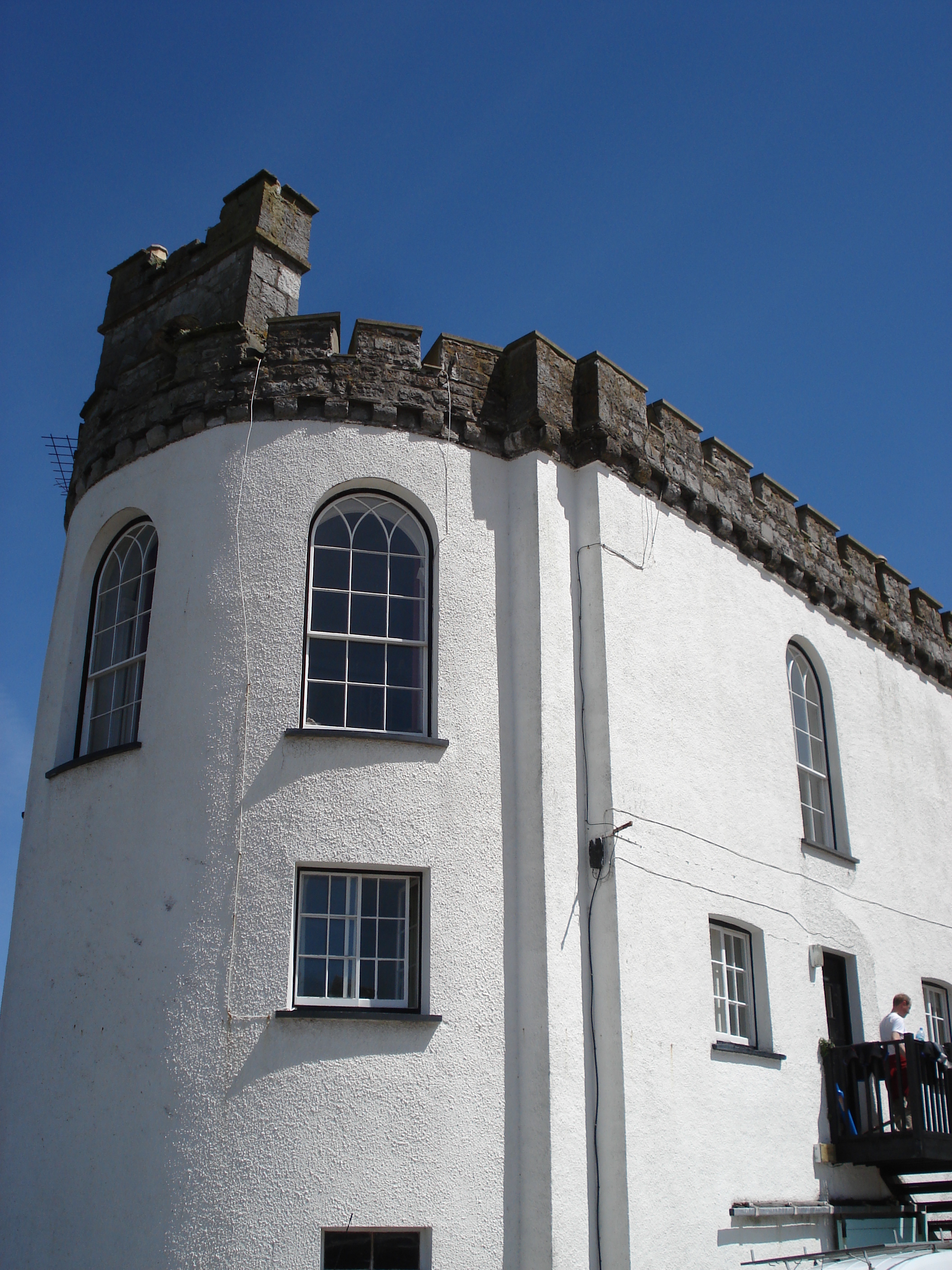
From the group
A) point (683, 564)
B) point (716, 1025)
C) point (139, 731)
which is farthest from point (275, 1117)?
point (683, 564)

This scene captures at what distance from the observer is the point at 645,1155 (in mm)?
10594

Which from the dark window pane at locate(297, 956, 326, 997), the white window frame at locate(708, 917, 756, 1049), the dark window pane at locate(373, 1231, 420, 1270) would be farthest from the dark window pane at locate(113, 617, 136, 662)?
the white window frame at locate(708, 917, 756, 1049)

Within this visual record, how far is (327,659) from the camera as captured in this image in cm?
1161

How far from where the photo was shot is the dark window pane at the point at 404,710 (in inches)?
456

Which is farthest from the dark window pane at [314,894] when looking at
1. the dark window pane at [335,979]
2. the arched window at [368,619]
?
the arched window at [368,619]

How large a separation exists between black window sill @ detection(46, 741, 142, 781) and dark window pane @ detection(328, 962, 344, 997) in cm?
277

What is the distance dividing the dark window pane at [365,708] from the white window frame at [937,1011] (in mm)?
9193

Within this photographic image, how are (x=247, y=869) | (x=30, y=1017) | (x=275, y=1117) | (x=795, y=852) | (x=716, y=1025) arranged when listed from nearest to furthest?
(x=275, y=1117) → (x=247, y=869) → (x=30, y=1017) → (x=716, y=1025) → (x=795, y=852)

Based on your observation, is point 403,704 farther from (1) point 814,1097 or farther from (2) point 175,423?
(1) point 814,1097

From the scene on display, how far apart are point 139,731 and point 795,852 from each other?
7638mm

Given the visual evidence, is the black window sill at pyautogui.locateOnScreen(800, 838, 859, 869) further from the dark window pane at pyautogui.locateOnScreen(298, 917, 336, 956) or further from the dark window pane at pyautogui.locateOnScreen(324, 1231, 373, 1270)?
the dark window pane at pyautogui.locateOnScreen(324, 1231, 373, 1270)

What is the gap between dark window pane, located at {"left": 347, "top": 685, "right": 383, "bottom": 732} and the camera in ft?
37.6

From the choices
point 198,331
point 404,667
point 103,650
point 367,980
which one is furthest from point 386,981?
point 198,331

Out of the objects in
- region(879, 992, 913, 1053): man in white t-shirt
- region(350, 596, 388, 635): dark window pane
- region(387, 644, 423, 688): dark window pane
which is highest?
region(350, 596, 388, 635): dark window pane
